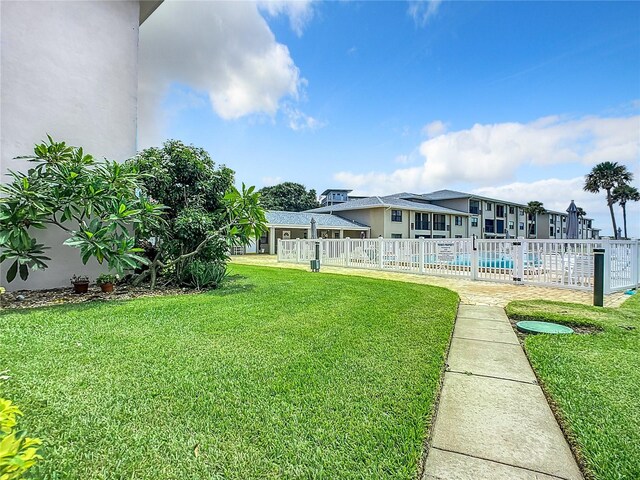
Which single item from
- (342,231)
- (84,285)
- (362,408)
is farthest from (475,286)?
(342,231)

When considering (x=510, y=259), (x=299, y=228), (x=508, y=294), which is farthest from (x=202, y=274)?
(x=299, y=228)

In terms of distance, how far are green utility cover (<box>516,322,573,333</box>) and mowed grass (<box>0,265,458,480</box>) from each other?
1.04m

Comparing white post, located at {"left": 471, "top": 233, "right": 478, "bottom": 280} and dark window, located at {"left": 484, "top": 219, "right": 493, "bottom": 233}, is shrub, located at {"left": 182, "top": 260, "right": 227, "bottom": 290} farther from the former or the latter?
dark window, located at {"left": 484, "top": 219, "right": 493, "bottom": 233}

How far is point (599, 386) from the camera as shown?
2.80 metres

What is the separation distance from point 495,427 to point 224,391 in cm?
208

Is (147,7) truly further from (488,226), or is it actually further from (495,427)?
(488,226)

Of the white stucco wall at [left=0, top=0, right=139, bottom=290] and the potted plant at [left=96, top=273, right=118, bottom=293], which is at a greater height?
the white stucco wall at [left=0, top=0, right=139, bottom=290]

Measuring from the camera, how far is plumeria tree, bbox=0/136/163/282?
5809 mm

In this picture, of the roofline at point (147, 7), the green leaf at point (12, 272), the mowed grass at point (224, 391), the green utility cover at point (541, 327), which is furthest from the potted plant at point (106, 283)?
the green utility cover at point (541, 327)

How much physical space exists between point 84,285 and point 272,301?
172 inches

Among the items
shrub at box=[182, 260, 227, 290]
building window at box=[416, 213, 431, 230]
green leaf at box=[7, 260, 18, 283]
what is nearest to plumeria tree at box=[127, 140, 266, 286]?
shrub at box=[182, 260, 227, 290]

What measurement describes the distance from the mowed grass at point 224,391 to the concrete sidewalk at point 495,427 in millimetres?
155

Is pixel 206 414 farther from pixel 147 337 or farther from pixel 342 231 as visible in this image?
pixel 342 231

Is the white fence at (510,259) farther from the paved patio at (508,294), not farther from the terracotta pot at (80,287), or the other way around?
the terracotta pot at (80,287)
